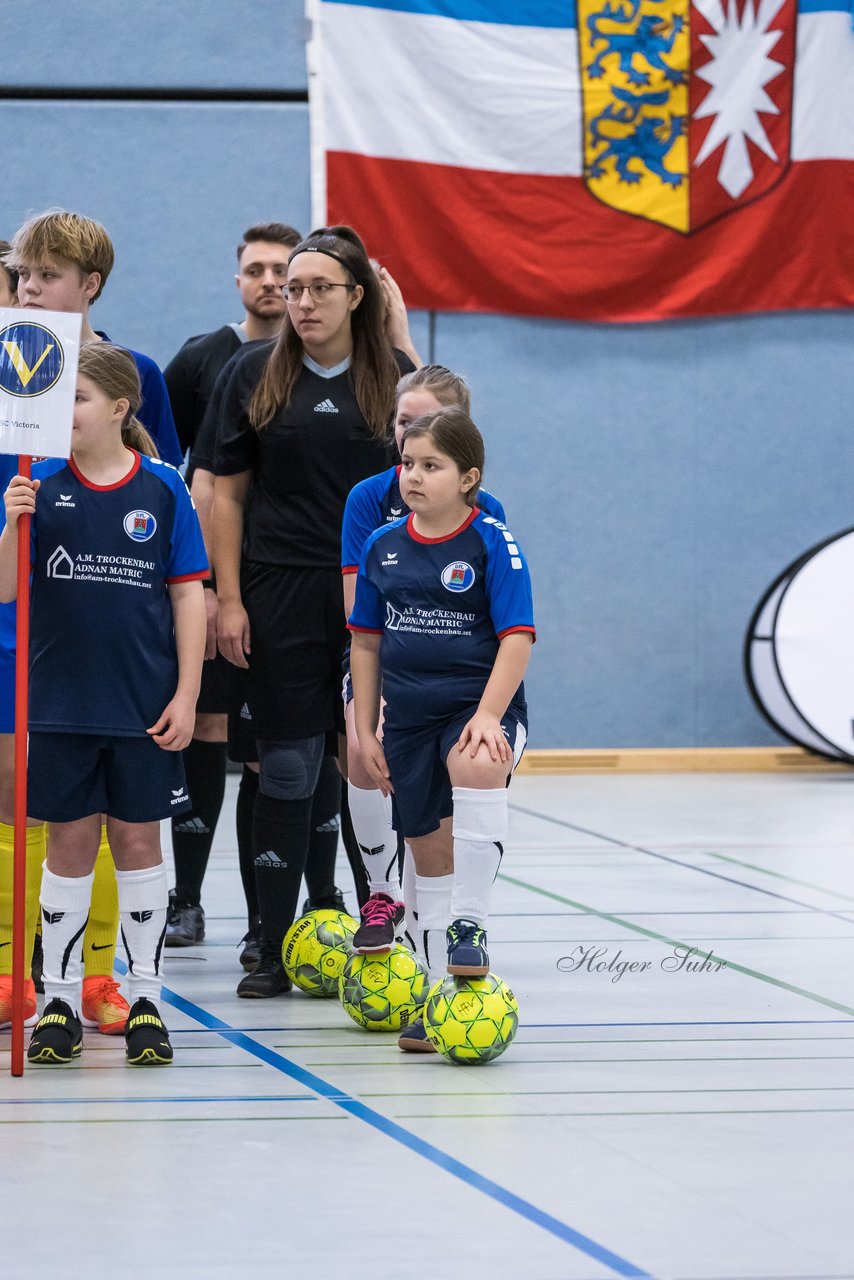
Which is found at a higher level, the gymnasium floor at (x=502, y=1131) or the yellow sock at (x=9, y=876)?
the yellow sock at (x=9, y=876)

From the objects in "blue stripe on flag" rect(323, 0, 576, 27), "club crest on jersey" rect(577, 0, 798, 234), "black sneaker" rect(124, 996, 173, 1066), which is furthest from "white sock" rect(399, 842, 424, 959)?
"blue stripe on flag" rect(323, 0, 576, 27)

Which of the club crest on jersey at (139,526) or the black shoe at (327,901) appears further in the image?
the black shoe at (327,901)

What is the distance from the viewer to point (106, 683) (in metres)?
3.25

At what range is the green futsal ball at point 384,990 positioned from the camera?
11.5 ft

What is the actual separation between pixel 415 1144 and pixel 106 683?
1.03 metres

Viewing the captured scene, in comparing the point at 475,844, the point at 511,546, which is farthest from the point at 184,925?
the point at 511,546

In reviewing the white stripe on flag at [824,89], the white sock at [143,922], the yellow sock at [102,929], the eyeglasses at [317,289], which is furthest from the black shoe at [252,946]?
the white stripe on flag at [824,89]

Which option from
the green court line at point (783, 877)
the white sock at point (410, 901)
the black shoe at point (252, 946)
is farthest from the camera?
the green court line at point (783, 877)

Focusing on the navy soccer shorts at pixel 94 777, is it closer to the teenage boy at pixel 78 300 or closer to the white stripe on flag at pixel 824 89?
the teenage boy at pixel 78 300

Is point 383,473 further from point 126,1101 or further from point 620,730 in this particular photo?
point 620,730

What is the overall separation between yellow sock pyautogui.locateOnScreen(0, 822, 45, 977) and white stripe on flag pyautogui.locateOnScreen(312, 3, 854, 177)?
16.9 ft

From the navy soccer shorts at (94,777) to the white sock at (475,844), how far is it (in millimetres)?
530

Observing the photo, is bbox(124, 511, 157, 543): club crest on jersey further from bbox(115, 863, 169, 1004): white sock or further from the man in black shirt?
the man in black shirt

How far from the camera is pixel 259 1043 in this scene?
3404 millimetres
